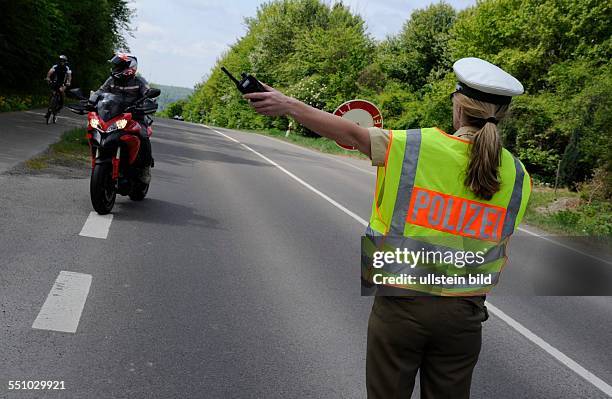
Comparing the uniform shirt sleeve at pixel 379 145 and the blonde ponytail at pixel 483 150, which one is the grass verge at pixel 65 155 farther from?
the blonde ponytail at pixel 483 150

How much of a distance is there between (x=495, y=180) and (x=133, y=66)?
7.10 m

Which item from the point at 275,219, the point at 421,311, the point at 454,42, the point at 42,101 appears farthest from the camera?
the point at 454,42

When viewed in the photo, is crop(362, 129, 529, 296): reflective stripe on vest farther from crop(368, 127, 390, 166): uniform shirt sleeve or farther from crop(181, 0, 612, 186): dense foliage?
crop(181, 0, 612, 186): dense foliage

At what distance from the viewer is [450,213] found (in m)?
2.25

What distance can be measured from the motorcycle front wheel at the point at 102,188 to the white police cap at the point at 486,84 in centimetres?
610

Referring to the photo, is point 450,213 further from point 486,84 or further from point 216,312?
point 216,312

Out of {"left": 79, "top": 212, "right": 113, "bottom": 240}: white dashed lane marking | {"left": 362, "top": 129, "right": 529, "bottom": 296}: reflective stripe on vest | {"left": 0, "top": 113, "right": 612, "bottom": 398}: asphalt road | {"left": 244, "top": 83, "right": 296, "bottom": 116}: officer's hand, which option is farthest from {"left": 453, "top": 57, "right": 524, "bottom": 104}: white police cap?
{"left": 79, "top": 212, "right": 113, "bottom": 240}: white dashed lane marking

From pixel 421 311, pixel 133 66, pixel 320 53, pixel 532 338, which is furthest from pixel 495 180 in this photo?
pixel 320 53

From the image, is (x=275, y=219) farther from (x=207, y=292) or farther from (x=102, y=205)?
(x=207, y=292)

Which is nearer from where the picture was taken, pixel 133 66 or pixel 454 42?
pixel 133 66

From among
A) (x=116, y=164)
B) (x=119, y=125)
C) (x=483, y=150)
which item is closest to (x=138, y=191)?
(x=116, y=164)

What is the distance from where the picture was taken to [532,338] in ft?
18.1

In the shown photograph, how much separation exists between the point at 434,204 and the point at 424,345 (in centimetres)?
48

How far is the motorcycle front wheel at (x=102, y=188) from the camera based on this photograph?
25.1 ft
